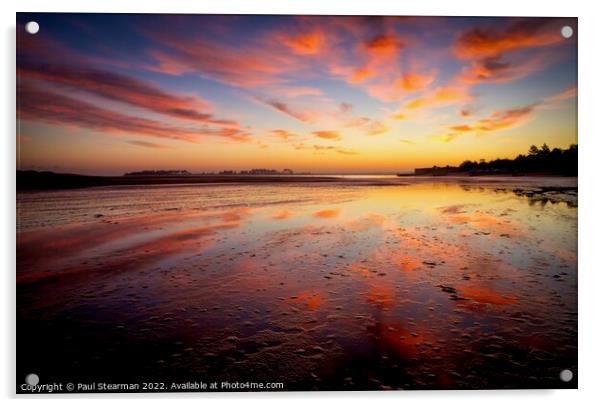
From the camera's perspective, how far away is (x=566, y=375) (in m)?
3.29

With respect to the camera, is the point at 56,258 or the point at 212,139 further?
the point at 212,139

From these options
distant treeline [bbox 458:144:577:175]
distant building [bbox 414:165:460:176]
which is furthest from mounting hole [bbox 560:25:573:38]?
distant building [bbox 414:165:460:176]

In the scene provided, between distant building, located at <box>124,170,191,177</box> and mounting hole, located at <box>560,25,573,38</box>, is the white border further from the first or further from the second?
distant building, located at <box>124,170,191,177</box>

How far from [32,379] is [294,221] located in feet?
14.0

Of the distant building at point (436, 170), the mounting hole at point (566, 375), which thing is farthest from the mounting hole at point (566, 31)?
the mounting hole at point (566, 375)

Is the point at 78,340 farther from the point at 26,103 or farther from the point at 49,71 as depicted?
the point at 49,71

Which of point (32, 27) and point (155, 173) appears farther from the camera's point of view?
point (155, 173)

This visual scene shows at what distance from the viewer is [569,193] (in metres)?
3.99

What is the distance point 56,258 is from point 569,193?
5.70 m

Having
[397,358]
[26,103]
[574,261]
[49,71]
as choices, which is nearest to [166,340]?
[397,358]

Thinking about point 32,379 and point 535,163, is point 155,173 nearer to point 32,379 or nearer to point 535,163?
point 32,379

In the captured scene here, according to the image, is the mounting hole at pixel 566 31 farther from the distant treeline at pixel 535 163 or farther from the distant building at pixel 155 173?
the distant building at pixel 155 173

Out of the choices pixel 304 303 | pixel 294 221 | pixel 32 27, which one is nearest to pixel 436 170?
pixel 294 221
